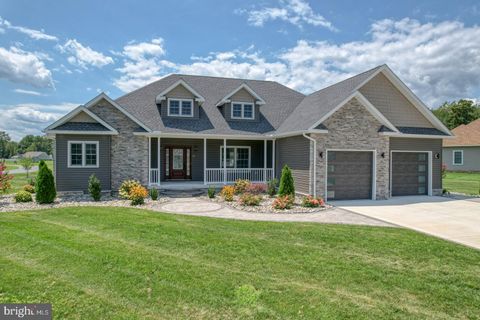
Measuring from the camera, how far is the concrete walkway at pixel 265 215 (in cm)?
973

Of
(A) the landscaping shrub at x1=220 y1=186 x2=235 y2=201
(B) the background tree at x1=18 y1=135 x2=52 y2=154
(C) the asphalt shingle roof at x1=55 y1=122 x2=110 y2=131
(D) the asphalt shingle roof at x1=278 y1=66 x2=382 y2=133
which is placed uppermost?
(B) the background tree at x1=18 y1=135 x2=52 y2=154

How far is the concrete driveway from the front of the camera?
8311 mm

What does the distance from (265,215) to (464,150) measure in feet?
100

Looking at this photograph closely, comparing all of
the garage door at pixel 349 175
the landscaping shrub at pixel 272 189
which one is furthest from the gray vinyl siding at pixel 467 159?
the landscaping shrub at pixel 272 189

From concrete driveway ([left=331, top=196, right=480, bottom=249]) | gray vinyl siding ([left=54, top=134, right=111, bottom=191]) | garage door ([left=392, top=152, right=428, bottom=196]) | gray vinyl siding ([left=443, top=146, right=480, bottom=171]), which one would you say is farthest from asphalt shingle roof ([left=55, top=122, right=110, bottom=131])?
gray vinyl siding ([left=443, top=146, right=480, bottom=171])

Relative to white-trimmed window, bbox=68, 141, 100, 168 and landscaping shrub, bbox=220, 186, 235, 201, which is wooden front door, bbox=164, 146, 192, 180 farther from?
landscaping shrub, bbox=220, 186, 235, 201

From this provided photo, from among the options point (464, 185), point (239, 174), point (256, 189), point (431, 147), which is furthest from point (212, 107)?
point (464, 185)

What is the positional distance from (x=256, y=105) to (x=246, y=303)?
1572 centimetres

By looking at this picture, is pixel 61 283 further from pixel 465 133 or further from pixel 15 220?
pixel 465 133

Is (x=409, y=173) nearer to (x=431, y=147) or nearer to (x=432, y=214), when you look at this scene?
(x=431, y=147)

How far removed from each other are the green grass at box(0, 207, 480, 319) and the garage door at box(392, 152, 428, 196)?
8501 mm

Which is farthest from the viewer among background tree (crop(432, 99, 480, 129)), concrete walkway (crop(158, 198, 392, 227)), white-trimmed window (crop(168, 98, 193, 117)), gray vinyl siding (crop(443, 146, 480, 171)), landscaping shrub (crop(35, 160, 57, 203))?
background tree (crop(432, 99, 480, 129))

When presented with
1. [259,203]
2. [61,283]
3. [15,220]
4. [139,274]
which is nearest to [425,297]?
[139,274]

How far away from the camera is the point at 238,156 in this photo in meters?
19.2
